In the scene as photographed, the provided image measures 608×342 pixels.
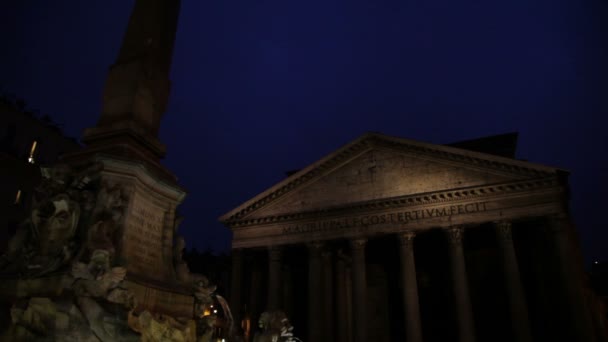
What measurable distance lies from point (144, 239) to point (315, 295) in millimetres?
16993

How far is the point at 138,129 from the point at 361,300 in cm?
1649

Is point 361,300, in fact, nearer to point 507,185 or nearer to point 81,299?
point 507,185

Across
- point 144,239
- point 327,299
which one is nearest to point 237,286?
point 327,299

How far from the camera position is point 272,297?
21.4m

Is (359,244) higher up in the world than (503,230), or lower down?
lower down

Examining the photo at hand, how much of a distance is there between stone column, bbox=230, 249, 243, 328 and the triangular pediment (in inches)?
83.9

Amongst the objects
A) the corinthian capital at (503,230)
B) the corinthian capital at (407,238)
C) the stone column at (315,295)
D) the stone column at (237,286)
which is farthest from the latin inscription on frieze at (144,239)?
the stone column at (237,286)

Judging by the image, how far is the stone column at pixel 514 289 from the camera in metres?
16.5

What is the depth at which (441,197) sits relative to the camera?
19375 mm

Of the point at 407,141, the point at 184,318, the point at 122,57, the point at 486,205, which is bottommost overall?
the point at 184,318

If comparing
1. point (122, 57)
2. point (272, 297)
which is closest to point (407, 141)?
point (272, 297)

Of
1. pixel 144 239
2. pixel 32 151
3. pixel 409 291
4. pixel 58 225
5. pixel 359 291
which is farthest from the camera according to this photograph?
pixel 32 151

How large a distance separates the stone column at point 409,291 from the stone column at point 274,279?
6.47 metres

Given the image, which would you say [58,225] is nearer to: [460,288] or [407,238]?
[460,288]
